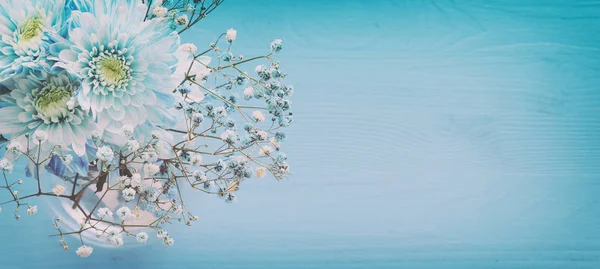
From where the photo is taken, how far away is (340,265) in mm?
813

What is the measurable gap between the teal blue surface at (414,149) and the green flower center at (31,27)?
14.2 inches

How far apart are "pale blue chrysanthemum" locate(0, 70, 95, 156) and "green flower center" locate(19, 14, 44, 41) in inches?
1.2

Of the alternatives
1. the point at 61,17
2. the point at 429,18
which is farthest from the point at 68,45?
the point at 429,18

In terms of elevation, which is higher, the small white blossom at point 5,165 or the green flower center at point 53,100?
the green flower center at point 53,100

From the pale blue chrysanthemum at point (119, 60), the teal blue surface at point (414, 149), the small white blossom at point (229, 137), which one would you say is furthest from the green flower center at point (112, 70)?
the teal blue surface at point (414, 149)

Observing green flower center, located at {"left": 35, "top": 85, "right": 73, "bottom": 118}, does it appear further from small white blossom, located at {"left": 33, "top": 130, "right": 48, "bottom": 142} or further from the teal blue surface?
the teal blue surface

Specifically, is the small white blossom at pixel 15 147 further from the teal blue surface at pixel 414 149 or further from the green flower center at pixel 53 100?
the teal blue surface at pixel 414 149

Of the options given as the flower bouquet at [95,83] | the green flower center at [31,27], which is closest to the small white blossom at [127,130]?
the flower bouquet at [95,83]

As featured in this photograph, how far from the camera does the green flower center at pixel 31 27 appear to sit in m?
0.50

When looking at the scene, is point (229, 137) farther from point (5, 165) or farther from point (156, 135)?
point (5, 165)

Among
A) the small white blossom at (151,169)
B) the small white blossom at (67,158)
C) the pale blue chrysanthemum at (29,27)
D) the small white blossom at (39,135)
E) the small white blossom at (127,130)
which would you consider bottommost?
the small white blossom at (67,158)

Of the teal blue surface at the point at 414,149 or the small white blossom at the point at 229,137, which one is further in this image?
the teal blue surface at the point at 414,149

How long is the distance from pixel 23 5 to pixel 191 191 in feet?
1.11

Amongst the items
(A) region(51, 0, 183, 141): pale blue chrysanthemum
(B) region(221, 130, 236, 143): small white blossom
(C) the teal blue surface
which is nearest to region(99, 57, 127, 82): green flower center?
(A) region(51, 0, 183, 141): pale blue chrysanthemum
